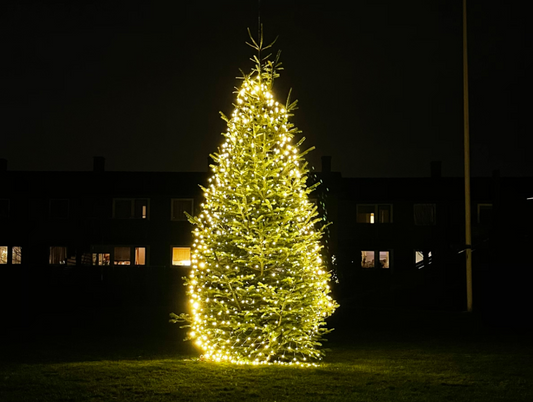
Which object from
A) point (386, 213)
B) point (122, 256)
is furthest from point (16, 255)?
point (386, 213)

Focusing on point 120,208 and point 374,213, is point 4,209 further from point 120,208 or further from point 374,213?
point 374,213

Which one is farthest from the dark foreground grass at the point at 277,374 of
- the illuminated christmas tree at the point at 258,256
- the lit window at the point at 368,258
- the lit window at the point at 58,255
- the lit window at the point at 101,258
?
the lit window at the point at 58,255

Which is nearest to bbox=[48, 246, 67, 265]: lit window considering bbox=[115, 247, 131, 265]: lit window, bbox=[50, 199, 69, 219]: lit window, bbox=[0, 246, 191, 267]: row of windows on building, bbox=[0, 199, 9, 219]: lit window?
bbox=[0, 246, 191, 267]: row of windows on building

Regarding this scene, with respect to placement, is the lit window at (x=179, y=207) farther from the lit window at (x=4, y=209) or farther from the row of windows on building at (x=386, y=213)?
the lit window at (x=4, y=209)

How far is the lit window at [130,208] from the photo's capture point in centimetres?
4188

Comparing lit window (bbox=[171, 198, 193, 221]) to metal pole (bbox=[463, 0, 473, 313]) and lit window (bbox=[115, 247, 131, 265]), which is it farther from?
metal pole (bbox=[463, 0, 473, 313])

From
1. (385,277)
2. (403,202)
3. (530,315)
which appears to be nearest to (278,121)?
(530,315)

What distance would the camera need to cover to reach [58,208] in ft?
139

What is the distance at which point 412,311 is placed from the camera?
26000mm

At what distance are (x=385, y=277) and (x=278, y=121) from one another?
2102 centimetres

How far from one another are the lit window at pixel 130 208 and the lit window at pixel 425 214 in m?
15.1

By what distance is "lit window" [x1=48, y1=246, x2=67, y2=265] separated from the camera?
140 feet

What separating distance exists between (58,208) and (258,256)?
105 ft

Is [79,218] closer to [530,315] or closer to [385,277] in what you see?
[385,277]
